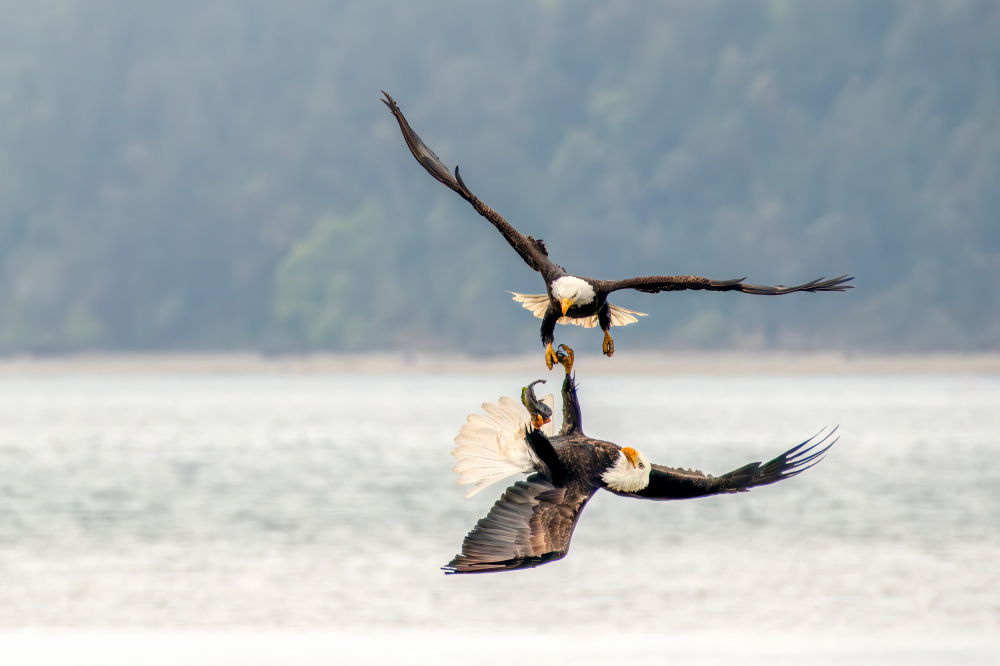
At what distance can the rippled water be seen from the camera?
88.0 feet

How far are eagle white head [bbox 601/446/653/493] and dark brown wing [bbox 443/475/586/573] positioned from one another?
0.35 m

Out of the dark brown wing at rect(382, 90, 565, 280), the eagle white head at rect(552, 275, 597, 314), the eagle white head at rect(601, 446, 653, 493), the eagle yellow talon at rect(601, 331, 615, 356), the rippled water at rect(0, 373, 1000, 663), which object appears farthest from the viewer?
the rippled water at rect(0, 373, 1000, 663)

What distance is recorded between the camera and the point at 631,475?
7992 millimetres

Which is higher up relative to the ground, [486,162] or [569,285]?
[486,162]

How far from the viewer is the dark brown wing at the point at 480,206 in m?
9.16

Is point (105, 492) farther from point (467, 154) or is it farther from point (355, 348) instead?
point (467, 154)

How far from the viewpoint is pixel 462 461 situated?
30.1 ft

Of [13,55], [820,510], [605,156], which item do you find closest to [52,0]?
[13,55]

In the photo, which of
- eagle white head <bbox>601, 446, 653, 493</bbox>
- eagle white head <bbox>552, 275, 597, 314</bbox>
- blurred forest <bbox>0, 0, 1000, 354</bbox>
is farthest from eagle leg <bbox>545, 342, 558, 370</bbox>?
blurred forest <bbox>0, 0, 1000, 354</bbox>

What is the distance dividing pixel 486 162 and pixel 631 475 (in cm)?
13928

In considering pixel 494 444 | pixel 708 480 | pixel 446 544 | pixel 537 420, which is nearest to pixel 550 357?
pixel 537 420

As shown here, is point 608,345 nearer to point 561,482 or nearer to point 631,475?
point 561,482

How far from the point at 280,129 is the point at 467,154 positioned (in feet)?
68.2

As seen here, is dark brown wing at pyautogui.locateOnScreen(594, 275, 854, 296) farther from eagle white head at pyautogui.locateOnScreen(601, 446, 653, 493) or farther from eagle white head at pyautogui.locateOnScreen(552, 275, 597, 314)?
eagle white head at pyautogui.locateOnScreen(601, 446, 653, 493)
